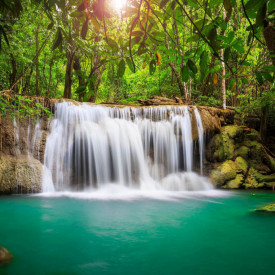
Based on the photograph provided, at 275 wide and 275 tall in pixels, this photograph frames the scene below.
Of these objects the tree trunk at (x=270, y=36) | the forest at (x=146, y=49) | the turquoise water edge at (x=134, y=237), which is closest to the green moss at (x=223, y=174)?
the forest at (x=146, y=49)

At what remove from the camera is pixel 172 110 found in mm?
10602

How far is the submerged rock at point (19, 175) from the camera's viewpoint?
Answer: 7410mm

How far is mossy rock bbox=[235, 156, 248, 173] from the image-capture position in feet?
33.8

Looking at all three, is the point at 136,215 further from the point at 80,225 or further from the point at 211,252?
the point at 211,252

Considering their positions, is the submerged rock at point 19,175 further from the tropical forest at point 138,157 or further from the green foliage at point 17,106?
the green foliage at point 17,106

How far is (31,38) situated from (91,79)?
478 inches

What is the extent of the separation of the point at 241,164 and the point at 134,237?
8078 mm

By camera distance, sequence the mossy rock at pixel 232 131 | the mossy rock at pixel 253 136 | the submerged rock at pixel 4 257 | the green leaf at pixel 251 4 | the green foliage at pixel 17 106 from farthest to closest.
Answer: the mossy rock at pixel 253 136 < the mossy rock at pixel 232 131 < the green foliage at pixel 17 106 < the submerged rock at pixel 4 257 < the green leaf at pixel 251 4

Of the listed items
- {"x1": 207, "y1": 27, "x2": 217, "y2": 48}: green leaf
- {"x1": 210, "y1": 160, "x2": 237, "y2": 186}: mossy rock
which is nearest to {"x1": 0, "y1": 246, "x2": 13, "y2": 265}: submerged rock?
{"x1": 207, "y1": 27, "x2": 217, "y2": 48}: green leaf

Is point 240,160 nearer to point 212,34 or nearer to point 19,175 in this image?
point 19,175

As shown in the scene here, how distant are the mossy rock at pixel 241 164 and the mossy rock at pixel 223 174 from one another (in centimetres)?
28

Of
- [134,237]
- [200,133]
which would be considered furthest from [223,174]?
[134,237]

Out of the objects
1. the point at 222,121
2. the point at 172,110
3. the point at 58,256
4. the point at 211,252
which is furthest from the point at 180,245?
the point at 222,121

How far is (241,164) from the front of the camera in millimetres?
10516
